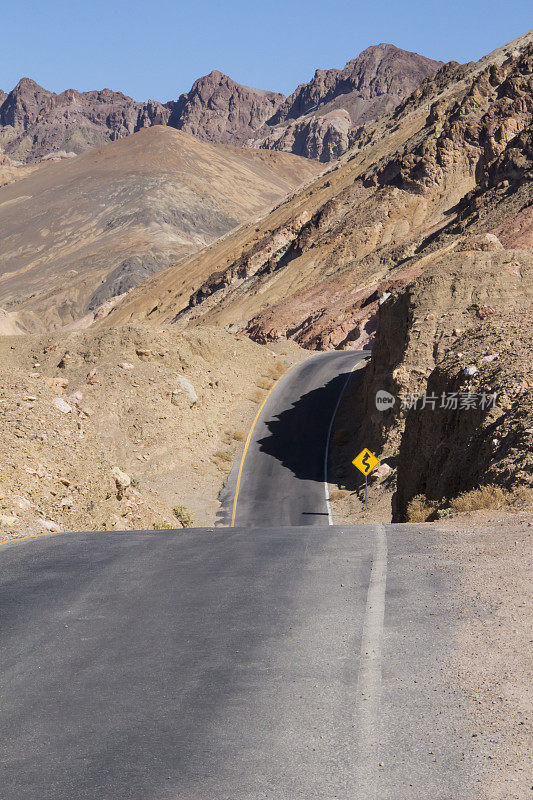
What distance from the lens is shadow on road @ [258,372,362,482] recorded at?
36781mm

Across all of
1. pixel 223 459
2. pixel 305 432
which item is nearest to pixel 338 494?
pixel 223 459

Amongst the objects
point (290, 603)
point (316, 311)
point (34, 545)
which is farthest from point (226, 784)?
point (316, 311)

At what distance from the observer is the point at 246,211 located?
182 metres

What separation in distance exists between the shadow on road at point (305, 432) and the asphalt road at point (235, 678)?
2551 cm

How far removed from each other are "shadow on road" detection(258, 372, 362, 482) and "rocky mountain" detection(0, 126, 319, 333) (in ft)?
227

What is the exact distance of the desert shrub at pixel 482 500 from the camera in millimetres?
12529

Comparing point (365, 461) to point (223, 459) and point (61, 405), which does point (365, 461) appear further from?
point (223, 459)

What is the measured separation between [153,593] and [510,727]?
16.0 feet

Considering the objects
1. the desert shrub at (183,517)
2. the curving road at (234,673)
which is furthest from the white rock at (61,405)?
the curving road at (234,673)

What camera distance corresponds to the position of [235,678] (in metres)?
6.70

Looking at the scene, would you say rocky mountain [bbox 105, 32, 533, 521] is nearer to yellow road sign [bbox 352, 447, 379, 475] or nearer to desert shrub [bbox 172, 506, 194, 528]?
yellow road sign [bbox 352, 447, 379, 475]

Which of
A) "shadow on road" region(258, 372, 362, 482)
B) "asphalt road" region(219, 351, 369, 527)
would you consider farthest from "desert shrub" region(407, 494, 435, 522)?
"shadow on road" region(258, 372, 362, 482)

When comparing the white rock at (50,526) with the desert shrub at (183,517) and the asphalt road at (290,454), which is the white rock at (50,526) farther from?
the asphalt road at (290,454)

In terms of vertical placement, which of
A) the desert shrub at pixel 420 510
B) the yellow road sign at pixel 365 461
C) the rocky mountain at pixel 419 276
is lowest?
the yellow road sign at pixel 365 461
